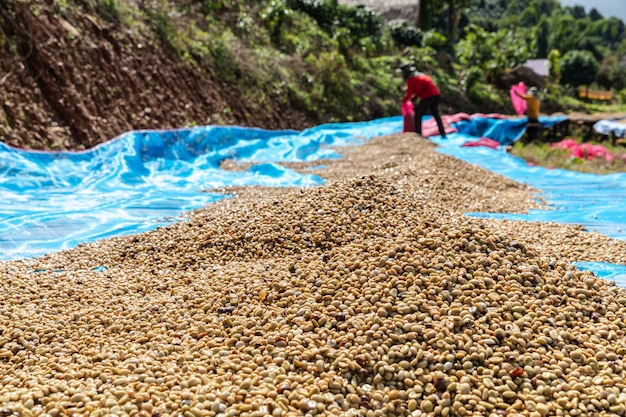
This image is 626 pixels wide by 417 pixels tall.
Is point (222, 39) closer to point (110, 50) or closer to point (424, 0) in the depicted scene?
point (110, 50)

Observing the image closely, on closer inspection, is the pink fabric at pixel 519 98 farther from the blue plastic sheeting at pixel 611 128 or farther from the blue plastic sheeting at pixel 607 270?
the blue plastic sheeting at pixel 607 270

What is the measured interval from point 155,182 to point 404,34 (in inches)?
553

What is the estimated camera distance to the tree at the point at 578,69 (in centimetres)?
3142

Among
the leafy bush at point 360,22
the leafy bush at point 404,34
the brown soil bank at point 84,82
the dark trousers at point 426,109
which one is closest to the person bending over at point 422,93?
the dark trousers at point 426,109

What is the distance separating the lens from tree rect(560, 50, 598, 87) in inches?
1237

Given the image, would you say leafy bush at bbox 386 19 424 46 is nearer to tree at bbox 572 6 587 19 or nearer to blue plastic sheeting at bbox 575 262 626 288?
blue plastic sheeting at bbox 575 262 626 288

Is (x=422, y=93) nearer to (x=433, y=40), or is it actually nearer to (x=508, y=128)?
(x=508, y=128)

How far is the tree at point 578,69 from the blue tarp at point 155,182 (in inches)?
1075

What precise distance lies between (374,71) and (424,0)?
288 inches

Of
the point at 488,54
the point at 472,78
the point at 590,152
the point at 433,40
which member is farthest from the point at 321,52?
the point at 590,152

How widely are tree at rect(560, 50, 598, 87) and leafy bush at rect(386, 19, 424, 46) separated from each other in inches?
705

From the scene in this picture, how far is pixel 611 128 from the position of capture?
28.3 ft

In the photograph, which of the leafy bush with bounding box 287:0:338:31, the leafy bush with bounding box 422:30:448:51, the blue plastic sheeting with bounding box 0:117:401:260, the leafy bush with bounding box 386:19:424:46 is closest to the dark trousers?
the blue plastic sheeting with bounding box 0:117:401:260

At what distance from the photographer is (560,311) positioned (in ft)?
7.84
